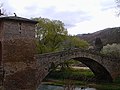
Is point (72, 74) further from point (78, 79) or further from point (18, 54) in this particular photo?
point (18, 54)

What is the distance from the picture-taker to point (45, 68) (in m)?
26.4

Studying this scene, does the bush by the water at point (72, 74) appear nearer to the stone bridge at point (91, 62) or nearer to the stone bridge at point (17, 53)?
the stone bridge at point (91, 62)

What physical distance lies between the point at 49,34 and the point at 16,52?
24.3 metres

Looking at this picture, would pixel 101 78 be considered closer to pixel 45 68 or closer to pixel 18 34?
pixel 45 68

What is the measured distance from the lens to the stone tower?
1873 centimetres

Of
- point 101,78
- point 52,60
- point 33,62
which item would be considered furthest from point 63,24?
Result: point 33,62

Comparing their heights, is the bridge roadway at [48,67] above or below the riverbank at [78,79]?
above

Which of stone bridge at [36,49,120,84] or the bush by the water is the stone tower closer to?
stone bridge at [36,49,120,84]

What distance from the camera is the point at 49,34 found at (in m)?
43.2

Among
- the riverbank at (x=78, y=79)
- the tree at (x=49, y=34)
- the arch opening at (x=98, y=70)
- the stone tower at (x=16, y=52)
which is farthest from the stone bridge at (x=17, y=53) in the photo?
the tree at (x=49, y=34)

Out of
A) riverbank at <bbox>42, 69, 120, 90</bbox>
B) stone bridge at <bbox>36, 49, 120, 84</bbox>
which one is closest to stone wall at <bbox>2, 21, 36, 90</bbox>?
stone bridge at <bbox>36, 49, 120, 84</bbox>

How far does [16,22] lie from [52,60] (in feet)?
30.2

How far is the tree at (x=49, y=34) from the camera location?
141ft

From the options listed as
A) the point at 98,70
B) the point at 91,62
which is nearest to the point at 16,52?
the point at 91,62
